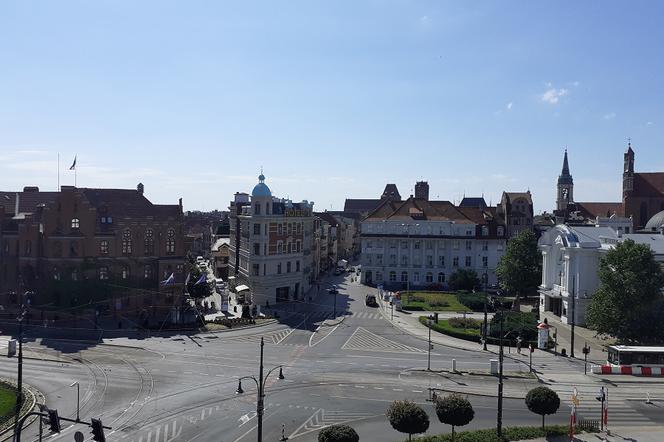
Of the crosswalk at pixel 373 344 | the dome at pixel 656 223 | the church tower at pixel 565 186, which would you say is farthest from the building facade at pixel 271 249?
the church tower at pixel 565 186

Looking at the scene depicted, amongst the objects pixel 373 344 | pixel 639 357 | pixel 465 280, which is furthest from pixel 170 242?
pixel 639 357

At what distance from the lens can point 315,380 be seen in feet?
152

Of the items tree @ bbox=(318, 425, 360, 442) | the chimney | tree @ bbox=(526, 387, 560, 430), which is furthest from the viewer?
the chimney

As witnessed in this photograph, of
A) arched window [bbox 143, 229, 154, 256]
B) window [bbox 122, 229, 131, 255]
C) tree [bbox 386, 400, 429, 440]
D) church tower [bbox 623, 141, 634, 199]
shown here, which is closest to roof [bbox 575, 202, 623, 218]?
church tower [bbox 623, 141, 634, 199]

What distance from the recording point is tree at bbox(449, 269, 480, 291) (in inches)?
3681

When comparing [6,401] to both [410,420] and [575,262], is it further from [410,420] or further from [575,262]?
[575,262]

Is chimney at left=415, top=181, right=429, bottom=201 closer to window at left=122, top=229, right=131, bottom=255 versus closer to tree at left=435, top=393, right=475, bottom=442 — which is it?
window at left=122, top=229, right=131, bottom=255

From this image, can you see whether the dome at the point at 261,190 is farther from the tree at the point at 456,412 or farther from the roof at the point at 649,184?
the roof at the point at 649,184

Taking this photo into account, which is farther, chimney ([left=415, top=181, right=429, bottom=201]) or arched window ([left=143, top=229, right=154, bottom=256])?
chimney ([left=415, top=181, right=429, bottom=201])

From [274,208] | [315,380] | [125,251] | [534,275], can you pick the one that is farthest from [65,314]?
[534,275]

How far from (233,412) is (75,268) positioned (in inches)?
1655

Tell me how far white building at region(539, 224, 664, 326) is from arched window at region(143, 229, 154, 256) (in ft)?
176

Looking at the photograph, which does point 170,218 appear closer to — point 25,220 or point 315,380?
point 25,220

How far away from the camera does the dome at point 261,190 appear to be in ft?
267
